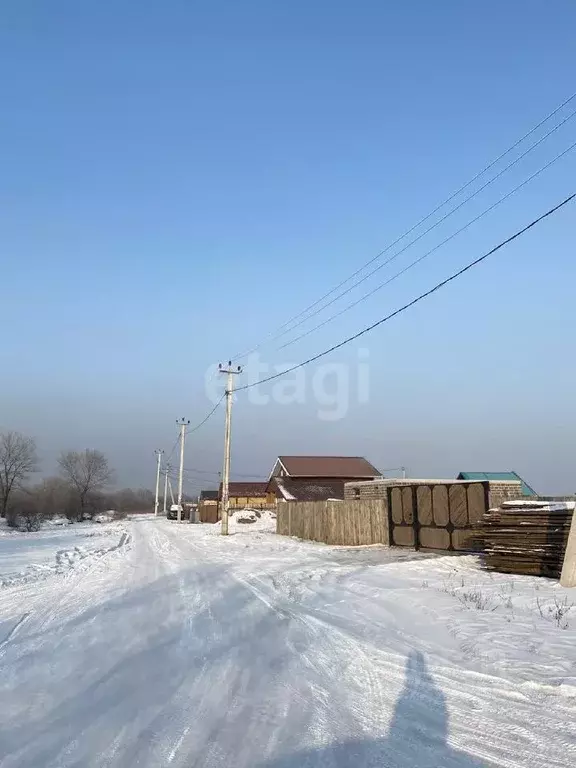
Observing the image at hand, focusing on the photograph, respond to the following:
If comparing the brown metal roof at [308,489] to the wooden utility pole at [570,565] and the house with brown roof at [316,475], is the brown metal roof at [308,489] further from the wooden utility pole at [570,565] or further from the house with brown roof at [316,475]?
the wooden utility pole at [570,565]

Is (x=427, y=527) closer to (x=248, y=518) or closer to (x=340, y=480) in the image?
(x=248, y=518)

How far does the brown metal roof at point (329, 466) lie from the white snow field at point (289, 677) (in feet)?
173

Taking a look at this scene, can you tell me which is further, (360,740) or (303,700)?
(303,700)

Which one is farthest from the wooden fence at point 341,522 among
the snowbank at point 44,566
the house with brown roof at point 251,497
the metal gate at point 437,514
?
the house with brown roof at point 251,497

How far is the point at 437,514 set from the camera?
19.8 meters

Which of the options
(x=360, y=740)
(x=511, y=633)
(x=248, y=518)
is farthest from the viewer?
(x=248, y=518)

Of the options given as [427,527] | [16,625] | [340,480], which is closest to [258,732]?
[16,625]

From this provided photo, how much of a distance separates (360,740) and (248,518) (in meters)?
50.0

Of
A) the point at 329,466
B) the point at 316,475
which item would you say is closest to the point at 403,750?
the point at 316,475

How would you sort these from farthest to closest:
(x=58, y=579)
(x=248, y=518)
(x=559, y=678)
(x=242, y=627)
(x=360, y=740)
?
1. (x=248, y=518)
2. (x=58, y=579)
3. (x=242, y=627)
4. (x=559, y=678)
5. (x=360, y=740)

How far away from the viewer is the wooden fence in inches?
921

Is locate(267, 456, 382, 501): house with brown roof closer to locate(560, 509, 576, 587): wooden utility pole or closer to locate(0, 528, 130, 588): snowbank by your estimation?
locate(0, 528, 130, 588): snowbank

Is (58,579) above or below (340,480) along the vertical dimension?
below

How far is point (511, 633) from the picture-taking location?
736 centimetres
